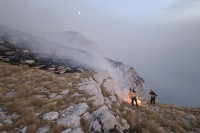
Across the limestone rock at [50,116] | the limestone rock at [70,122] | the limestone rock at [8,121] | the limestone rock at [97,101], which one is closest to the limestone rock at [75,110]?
the limestone rock at [50,116]

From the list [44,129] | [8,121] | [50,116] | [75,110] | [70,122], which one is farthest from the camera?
[75,110]

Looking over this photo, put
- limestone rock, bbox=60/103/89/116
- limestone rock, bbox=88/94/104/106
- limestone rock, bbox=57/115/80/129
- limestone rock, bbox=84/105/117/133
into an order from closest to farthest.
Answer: limestone rock, bbox=57/115/80/129 < limestone rock, bbox=84/105/117/133 < limestone rock, bbox=60/103/89/116 < limestone rock, bbox=88/94/104/106

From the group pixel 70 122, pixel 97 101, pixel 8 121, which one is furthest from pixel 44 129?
pixel 97 101

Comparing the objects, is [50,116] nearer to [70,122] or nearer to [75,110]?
[70,122]

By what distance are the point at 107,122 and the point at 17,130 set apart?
18.8 ft

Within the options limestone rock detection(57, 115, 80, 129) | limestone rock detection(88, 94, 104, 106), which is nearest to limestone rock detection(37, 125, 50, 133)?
limestone rock detection(57, 115, 80, 129)

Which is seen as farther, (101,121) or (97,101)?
(97,101)

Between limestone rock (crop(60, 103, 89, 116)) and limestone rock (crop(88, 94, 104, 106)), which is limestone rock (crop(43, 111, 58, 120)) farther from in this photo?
limestone rock (crop(88, 94, 104, 106))

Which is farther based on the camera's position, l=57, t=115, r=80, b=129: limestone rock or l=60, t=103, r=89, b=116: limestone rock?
l=60, t=103, r=89, b=116: limestone rock

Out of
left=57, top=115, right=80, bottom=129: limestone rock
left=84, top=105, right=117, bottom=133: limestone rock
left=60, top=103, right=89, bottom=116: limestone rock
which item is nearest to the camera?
left=57, top=115, right=80, bottom=129: limestone rock

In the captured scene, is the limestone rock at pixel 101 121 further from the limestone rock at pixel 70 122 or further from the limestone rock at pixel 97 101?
the limestone rock at pixel 97 101

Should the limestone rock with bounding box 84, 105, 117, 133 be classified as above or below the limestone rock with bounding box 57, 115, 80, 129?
below

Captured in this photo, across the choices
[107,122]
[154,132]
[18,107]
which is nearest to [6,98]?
[18,107]

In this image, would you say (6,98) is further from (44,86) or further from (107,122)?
(107,122)
